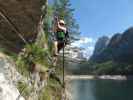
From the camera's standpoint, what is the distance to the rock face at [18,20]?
31.4 feet

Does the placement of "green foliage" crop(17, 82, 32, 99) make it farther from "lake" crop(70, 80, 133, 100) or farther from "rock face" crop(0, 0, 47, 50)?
"lake" crop(70, 80, 133, 100)

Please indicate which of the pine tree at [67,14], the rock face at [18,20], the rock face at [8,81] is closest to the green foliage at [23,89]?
the rock face at [8,81]

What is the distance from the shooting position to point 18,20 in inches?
408

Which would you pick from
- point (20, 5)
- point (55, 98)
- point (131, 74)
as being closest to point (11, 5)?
point (20, 5)

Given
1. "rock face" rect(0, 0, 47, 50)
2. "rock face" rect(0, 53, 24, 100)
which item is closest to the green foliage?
"rock face" rect(0, 53, 24, 100)

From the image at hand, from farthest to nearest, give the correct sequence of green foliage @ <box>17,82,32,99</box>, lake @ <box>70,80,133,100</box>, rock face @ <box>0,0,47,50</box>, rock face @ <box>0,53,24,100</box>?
lake @ <box>70,80,133,100</box>
rock face @ <box>0,0,47,50</box>
green foliage @ <box>17,82,32,99</box>
rock face @ <box>0,53,24,100</box>

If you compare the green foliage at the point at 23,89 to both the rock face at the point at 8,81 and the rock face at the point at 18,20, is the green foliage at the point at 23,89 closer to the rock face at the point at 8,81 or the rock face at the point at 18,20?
the rock face at the point at 8,81

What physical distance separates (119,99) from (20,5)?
58524mm

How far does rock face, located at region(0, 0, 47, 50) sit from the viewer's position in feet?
31.4

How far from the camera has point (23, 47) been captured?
386 inches

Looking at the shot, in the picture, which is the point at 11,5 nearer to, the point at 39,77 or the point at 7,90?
the point at 39,77

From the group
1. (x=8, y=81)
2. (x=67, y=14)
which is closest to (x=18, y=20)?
(x=8, y=81)

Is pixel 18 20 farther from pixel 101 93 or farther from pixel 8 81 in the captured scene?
pixel 101 93

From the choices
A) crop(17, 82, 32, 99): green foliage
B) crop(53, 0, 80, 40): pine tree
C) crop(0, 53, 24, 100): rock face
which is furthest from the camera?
crop(53, 0, 80, 40): pine tree
